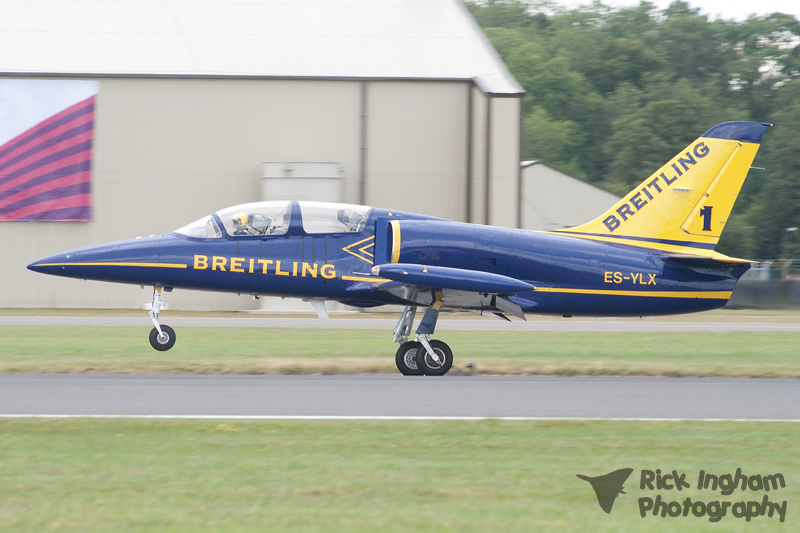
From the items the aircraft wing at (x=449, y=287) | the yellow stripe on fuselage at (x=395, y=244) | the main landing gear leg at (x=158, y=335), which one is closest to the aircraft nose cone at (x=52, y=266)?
the main landing gear leg at (x=158, y=335)

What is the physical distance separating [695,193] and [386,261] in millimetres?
5385

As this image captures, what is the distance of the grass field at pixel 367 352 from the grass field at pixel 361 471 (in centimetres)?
593

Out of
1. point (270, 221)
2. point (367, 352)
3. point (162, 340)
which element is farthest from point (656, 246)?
point (162, 340)

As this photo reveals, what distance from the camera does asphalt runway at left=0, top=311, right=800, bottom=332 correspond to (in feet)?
85.8

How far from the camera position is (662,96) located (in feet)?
217

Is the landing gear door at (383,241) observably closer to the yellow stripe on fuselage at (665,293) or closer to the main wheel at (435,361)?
the main wheel at (435,361)

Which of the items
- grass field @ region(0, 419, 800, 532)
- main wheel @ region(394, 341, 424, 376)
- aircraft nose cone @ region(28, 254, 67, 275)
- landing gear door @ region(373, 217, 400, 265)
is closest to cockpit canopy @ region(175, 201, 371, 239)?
landing gear door @ region(373, 217, 400, 265)

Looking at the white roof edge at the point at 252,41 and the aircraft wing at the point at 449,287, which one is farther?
the white roof edge at the point at 252,41

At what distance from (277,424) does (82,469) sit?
7.99 feet

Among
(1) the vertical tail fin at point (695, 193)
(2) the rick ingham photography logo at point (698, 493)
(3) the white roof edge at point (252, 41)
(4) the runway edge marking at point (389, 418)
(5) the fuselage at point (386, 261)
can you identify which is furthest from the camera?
(3) the white roof edge at point (252, 41)

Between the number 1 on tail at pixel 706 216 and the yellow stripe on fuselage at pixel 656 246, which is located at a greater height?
the number 1 on tail at pixel 706 216

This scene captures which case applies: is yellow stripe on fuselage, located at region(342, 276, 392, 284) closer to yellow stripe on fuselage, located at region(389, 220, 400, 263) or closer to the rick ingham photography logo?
yellow stripe on fuselage, located at region(389, 220, 400, 263)

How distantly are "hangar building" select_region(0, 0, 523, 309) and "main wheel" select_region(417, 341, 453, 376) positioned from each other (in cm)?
1762

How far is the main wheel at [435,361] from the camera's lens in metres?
15.1
